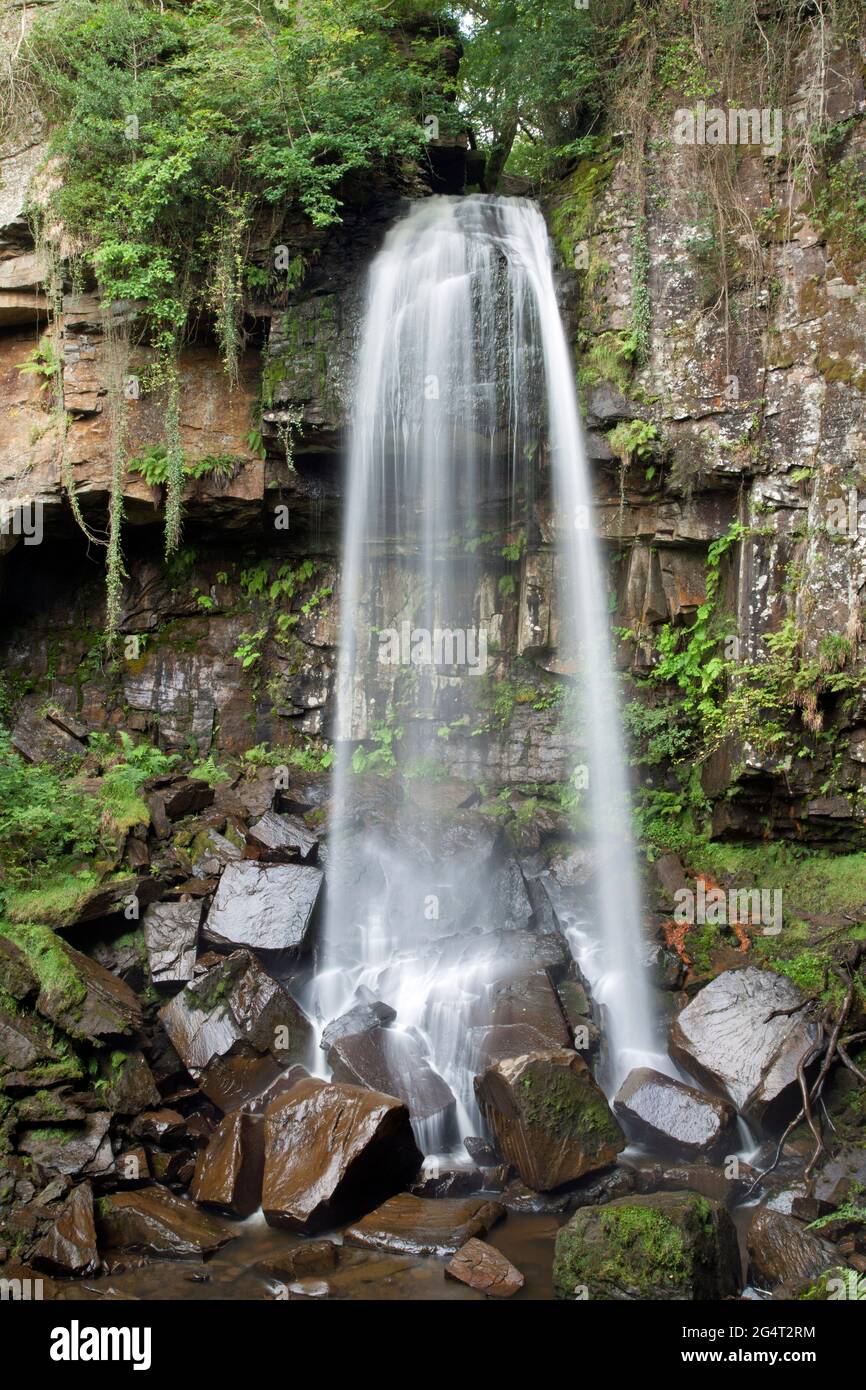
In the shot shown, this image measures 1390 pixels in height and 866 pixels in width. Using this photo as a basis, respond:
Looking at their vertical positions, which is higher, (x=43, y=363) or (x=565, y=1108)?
(x=43, y=363)

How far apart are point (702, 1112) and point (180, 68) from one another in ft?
40.2

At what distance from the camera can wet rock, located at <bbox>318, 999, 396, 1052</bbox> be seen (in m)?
7.83

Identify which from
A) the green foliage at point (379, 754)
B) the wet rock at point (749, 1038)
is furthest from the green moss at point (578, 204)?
the wet rock at point (749, 1038)

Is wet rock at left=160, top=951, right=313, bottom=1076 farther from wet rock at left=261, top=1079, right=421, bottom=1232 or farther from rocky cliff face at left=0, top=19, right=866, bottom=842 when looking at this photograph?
rocky cliff face at left=0, top=19, right=866, bottom=842

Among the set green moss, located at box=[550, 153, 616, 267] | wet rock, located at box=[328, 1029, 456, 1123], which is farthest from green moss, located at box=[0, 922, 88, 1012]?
green moss, located at box=[550, 153, 616, 267]

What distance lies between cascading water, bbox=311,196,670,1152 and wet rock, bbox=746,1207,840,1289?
9.71 ft

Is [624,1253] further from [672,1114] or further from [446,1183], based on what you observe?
[672,1114]

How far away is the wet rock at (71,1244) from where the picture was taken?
19.0 ft

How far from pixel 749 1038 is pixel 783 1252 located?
7.49ft

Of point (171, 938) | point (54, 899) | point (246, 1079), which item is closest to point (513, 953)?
point (246, 1079)

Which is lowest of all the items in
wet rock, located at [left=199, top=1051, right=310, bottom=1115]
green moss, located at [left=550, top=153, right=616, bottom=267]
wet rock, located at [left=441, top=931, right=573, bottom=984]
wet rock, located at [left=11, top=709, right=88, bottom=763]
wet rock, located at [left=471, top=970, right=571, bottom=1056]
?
wet rock, located at [left=199, top=1051, right=310, bottom=1115]

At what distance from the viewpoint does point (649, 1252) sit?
514 cm

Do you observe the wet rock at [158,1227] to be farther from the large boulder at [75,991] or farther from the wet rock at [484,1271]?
the wet rock at [484,1271]

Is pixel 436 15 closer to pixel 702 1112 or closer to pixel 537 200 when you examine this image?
pixel 537 200
